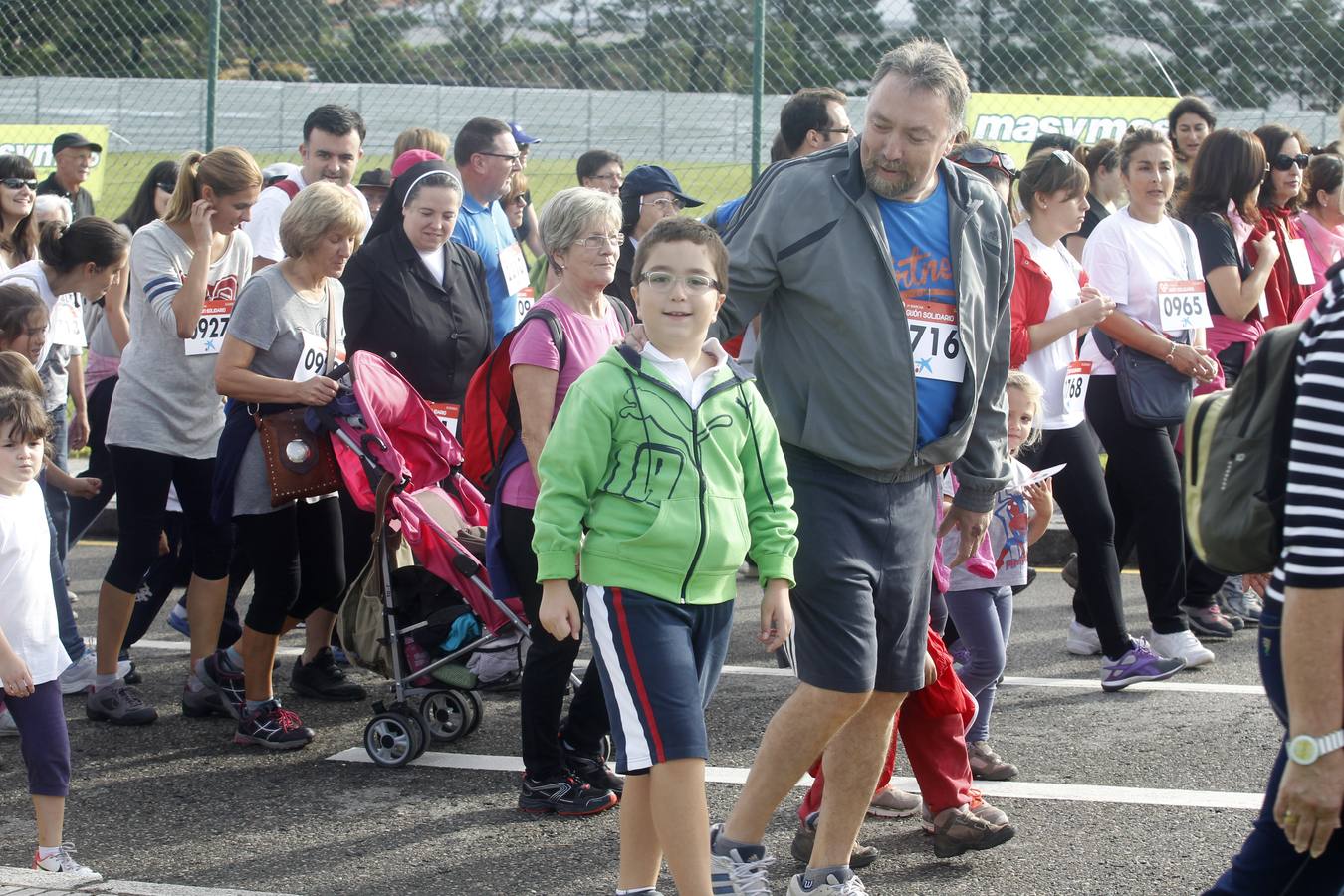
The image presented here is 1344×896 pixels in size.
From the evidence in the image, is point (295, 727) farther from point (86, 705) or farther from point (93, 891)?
point (93, 891)

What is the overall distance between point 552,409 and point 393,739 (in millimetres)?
1264

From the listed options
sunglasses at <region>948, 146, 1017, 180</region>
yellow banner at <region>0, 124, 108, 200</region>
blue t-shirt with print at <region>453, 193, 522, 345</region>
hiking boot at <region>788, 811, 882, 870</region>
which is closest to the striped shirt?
hiking boot at <region>788, 811, 882, 870</region>

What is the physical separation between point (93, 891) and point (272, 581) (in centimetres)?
187

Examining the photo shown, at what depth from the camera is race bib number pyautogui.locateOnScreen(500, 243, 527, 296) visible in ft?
21.7

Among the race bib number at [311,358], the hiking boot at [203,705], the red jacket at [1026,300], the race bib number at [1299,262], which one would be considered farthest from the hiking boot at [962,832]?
the race bib number at [1299,262]

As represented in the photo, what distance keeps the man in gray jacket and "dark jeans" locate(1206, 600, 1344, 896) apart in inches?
46.1

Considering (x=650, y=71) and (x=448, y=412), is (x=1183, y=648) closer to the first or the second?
(x=448, y=412)

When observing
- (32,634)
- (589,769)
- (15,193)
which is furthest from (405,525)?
(15,193)

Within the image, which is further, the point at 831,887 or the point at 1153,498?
the point at 1153,498

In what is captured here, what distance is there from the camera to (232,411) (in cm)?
532

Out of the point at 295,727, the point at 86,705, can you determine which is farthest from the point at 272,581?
the point at 86,705

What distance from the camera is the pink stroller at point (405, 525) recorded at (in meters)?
4.99

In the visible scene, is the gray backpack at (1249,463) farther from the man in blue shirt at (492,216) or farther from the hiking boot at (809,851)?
the man in blue shirt at (492,216)

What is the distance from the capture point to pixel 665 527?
131 inches
